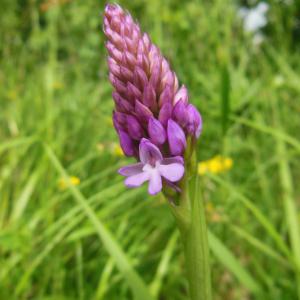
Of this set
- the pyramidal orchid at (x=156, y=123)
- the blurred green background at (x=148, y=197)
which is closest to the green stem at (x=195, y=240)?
the pyramidal orchid at (x=156, y=123)

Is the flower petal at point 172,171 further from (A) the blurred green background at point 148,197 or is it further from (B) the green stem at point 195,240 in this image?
(A) the blurred green background at point 148,197

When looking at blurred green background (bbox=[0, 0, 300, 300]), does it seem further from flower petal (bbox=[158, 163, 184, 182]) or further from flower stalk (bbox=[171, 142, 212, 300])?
flower petal (bbox=[158, 163, 184, 182])

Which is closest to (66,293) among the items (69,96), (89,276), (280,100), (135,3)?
(89,276)

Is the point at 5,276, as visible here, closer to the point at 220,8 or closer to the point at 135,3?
the point at 220,8

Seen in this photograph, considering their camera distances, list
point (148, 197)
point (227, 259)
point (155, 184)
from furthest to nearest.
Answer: point (148, 197)
point (227, 259)
point (155, 184)

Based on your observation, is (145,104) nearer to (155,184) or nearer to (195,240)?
(155,184)

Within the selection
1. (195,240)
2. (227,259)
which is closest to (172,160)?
(195,240)
